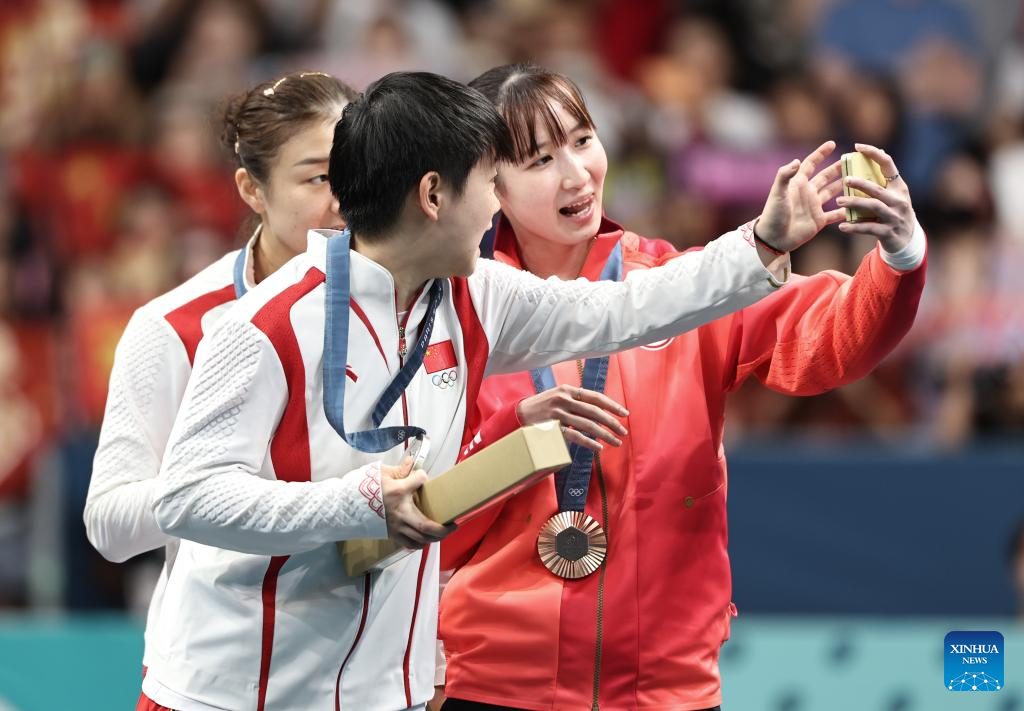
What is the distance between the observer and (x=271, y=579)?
2166mm

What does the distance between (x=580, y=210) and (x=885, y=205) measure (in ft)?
2.19

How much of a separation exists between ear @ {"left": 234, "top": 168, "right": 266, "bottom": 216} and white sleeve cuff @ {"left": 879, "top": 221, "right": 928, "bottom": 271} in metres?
1.11

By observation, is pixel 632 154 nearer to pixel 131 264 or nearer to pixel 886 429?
pixel 886 429

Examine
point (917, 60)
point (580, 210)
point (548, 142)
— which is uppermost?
point (917, 60)

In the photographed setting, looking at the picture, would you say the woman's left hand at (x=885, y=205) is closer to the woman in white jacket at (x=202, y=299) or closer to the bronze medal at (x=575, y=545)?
the bronze medal at (x=575, y=545)

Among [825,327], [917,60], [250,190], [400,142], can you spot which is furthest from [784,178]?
[917,60]

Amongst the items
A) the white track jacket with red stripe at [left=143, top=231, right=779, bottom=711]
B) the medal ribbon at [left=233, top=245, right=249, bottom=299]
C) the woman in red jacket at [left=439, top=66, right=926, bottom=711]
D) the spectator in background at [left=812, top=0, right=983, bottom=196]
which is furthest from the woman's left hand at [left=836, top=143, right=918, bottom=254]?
the spectator in background at [left=812, top=0, right=983, bottom=196]

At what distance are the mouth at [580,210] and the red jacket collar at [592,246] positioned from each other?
0.05 meters

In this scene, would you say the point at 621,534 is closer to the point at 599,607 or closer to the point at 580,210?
the point at 599,607

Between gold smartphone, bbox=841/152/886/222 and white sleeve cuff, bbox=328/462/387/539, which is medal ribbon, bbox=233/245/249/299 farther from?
gold smartphone, bbox=841/152/886/222

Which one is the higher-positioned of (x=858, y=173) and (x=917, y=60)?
(x=917, y=60)

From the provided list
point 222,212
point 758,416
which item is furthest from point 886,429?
point 222,212

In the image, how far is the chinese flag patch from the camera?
223cm

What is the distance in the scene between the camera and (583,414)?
2328 millimetres
